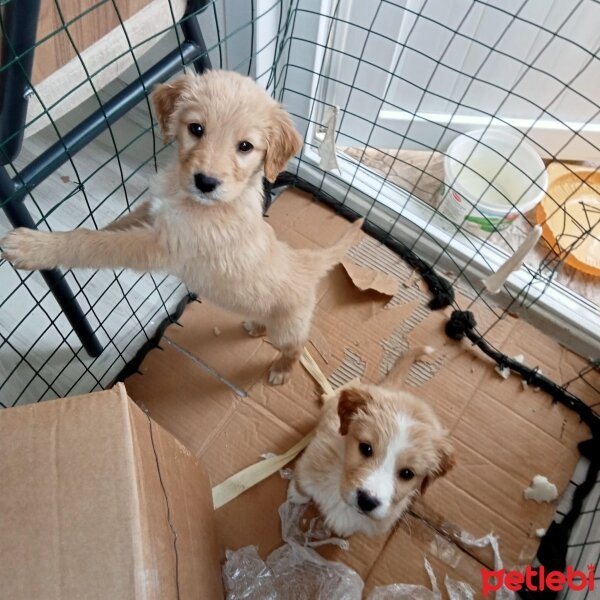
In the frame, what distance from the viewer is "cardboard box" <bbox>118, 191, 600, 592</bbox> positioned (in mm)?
1598

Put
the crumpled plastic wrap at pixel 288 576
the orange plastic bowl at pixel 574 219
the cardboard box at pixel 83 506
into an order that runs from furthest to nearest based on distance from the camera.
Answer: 1. the orange plastic bowl at pixel 574 219
2. the crumpled plastic wrap at pixel 288 576
3. the cardboard box at pixel 83 506

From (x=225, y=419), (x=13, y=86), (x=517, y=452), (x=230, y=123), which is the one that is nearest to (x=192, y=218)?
(x=230, y=123)

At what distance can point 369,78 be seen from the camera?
1.90m

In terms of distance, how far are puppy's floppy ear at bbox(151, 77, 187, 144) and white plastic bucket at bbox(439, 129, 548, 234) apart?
1.13 meters

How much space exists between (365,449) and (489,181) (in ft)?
4.38

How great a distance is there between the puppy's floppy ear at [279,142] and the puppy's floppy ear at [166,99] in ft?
0.69

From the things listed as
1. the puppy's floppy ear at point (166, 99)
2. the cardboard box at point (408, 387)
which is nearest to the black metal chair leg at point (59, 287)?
the cardboard box at point (408, 387)

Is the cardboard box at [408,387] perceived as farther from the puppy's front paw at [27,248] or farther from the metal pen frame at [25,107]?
the puppy's front paw at [27,248]

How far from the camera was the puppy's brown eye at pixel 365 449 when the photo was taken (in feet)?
4.05

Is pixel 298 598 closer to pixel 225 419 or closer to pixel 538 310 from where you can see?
pixel 225 419

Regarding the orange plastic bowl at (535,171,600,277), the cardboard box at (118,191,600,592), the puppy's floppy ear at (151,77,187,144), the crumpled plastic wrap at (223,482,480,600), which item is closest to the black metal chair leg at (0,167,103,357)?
the cardboard box at (118,191,600,592)

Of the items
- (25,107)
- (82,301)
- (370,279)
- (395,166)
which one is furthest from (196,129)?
(395,166)

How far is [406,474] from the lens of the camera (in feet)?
4.03

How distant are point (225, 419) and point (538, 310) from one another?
1.25 meters
